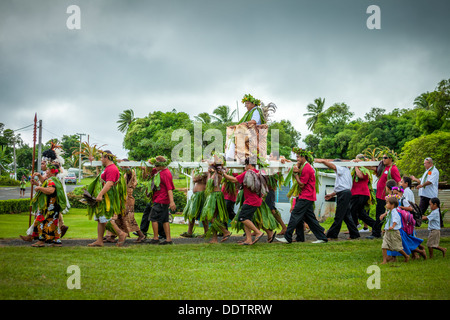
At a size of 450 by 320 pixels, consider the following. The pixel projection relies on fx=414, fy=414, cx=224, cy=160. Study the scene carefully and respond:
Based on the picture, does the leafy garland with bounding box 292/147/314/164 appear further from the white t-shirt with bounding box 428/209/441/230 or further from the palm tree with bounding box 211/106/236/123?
the palm tree with bounding box 211/106/236/123

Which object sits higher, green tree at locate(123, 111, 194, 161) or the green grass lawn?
green tree at locate(123, 111, 194, 161)

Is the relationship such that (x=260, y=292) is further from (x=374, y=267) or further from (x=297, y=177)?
(x=297, y=177)

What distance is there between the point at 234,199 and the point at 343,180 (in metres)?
2.83

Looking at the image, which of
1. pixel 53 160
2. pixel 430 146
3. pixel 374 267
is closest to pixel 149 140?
pixel 430 146

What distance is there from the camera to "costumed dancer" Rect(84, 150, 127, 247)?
902 centimetres

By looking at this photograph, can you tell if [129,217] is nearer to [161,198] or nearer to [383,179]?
[161,198]

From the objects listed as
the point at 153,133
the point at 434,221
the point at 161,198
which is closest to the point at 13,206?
the point at 161,198

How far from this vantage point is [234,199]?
10266mm

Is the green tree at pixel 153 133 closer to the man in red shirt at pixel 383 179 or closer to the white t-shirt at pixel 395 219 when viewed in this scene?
the man in red shirt at pixel 383 179

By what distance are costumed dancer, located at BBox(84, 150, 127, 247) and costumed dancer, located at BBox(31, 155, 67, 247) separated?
624 mm

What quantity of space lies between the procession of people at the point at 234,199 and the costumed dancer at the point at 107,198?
0.07 ft

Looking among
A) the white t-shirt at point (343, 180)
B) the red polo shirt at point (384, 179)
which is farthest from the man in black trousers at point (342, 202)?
the red polo shirt at point (384, 179)

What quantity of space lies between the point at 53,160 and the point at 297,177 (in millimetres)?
5585

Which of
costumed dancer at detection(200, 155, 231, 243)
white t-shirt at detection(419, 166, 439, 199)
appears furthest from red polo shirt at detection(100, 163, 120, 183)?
white t-shirt at detection(419, 166, 439, 199)
